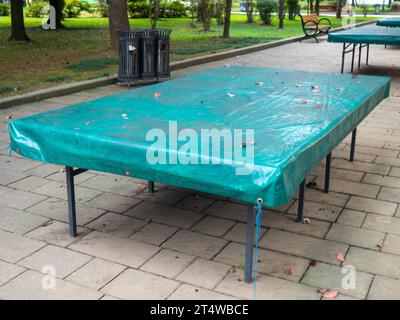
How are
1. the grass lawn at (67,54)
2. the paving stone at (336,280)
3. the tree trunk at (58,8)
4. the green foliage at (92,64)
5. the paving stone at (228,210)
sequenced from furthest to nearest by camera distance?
1. the tree trunk at (58,8)
2. the green foliage at (92,64)
3. the grass lawn at (67,54)
4. the paving stone at (228,210)
5. the paving stone at (336,280)

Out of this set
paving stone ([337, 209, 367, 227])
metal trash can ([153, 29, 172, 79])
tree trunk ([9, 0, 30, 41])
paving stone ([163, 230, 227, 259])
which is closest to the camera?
paving stone ([163, 230, 227, 259])

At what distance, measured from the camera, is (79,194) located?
14.8 feet

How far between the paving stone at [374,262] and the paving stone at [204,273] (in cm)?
83

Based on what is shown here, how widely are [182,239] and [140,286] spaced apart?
2.24 feet

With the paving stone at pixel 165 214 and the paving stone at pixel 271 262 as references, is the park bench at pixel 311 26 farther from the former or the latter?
the paving stone at pixel 271 262

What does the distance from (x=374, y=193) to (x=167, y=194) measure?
5.92 ft

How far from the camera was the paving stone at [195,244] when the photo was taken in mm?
3500

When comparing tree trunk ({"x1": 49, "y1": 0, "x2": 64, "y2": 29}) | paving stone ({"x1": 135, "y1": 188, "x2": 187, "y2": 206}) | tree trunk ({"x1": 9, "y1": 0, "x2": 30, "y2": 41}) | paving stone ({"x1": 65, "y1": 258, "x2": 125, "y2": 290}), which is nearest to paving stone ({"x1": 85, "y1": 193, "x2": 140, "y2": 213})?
paving stone ({"x1": 135, "y1": 188, "x2": 187, "y2": 206})

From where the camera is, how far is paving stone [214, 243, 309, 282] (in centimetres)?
322

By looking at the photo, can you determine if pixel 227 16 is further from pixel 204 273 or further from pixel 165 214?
pixel 204 273

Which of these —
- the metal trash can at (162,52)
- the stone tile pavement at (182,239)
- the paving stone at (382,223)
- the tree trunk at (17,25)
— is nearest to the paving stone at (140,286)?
the stone tile pavement at (182,239)

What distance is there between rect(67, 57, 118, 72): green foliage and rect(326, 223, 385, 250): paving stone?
7898mm

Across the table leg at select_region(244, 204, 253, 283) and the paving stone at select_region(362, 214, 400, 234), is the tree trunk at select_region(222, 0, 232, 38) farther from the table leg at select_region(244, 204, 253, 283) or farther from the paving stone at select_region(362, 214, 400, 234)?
the table leg at select_region(244, 204, 253, 283)

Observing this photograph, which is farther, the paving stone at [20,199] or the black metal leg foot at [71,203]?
the paving stone at [20,199]
